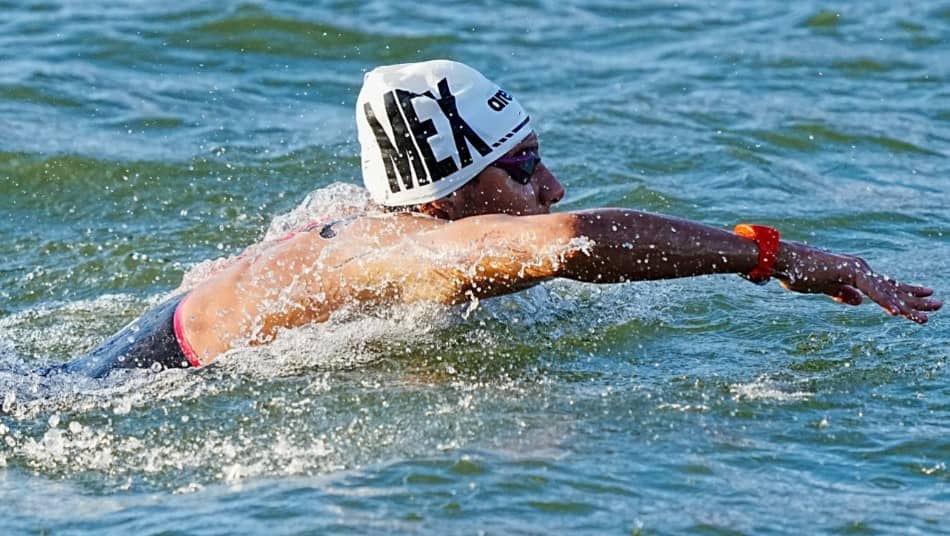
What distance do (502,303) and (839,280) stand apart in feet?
5.60

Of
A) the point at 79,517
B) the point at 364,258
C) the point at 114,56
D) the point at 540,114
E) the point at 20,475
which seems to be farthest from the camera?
the point at 114,56

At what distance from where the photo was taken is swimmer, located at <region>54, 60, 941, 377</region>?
4.99 m

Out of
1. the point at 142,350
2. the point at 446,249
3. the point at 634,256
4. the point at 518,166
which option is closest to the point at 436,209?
the point at 518,166

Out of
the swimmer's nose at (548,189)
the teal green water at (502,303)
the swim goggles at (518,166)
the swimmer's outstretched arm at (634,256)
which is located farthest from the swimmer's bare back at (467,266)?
the swimmer's nose at (548,189)

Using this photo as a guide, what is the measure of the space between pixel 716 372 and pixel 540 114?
211 inches

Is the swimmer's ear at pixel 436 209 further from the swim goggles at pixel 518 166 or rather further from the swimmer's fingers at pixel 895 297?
the swimmer's fingers at pixel 895 297

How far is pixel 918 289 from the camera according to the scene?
5.16 meters

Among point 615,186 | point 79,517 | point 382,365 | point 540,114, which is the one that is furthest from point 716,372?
point 540,114

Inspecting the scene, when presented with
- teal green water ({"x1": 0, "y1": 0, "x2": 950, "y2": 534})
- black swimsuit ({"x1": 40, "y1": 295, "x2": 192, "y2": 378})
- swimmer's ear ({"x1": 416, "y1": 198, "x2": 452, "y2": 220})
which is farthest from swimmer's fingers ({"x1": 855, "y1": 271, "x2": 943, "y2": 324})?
black swimsuit ({"x1": 40, "y1": 295, "x2": 192, "y2": 378})

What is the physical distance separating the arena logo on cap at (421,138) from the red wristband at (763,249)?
1187mm

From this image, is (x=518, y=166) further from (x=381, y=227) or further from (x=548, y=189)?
(x=381, y=227)

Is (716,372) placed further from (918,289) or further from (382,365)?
(382,365)

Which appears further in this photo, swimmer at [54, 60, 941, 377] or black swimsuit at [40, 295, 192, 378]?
black swimsuit at [40, 295, 192, 378]

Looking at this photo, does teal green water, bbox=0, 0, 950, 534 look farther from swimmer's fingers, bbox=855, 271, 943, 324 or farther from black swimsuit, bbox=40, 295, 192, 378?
swimmer's fingers, bbox=855, 271, 943, 324
